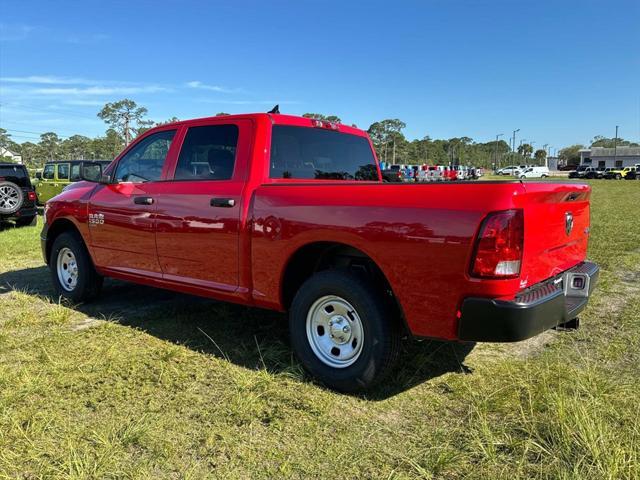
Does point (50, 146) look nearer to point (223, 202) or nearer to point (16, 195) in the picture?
point (16, 195)

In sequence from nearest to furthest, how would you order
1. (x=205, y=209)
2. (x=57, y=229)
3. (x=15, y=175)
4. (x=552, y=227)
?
1. (x=552, y=227)
2. (x=205, y=209)
3. (x=57, y=229)
4. (x=15, y=175)

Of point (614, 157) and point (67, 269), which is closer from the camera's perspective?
point (67, 269)

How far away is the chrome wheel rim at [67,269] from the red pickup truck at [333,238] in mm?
420

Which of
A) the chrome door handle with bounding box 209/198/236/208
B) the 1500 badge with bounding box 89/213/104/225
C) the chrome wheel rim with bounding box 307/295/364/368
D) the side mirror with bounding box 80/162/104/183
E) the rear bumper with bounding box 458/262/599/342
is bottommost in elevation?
the chrome wheel rim with bounding box 307/295/364/368

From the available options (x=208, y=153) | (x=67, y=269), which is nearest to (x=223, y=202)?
(x=208, y=153)

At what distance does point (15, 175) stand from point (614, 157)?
117 metres

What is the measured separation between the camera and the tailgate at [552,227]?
8.84 feet

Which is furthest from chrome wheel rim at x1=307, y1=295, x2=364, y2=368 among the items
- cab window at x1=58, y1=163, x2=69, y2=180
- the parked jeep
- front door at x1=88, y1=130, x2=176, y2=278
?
cab window at x1=58, y1=163, x2=69, y2=180

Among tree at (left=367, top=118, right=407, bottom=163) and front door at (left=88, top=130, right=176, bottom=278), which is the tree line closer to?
tree at (left=367, top=118, right=407, bottom=163)

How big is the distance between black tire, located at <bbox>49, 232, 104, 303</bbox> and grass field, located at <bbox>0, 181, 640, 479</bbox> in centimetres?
53

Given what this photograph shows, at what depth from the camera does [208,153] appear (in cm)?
413

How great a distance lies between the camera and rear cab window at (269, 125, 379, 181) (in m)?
3.96

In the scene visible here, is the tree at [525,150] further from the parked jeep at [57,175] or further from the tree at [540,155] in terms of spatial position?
the parked jeep at [57,175]

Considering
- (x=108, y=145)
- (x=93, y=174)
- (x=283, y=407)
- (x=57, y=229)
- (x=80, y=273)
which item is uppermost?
(x=108, y=145)
